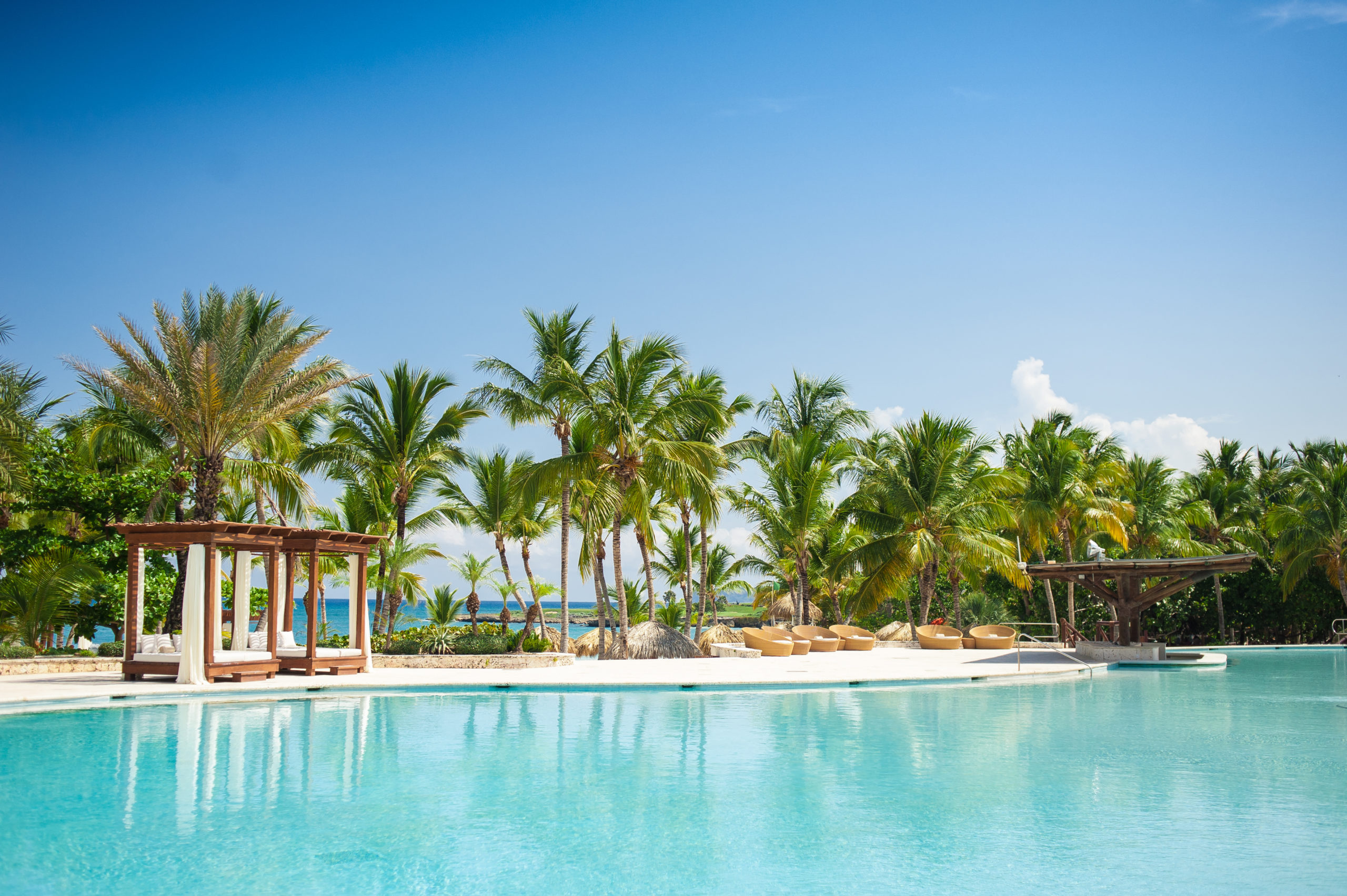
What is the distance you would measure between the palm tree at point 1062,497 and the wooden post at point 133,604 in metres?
23.3

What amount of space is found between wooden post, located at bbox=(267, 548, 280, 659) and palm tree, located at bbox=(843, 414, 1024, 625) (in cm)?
1628

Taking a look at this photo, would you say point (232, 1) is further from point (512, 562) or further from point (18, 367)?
point (512, 562)

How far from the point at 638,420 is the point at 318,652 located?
843 centimetres

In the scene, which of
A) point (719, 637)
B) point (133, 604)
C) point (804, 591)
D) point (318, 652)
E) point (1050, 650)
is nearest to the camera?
point (133, 604)

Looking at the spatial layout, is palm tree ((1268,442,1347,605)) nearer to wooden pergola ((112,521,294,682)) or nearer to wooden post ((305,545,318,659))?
wooden post ((305,545,318,659))

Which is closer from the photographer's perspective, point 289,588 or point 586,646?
point 289,588

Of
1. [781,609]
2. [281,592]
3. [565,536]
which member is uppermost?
[565,536]

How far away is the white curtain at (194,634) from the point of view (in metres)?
14.4

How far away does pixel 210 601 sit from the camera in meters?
14.5

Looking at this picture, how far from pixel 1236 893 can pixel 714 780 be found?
4.13 metres

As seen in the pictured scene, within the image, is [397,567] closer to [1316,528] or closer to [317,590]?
[317,590]

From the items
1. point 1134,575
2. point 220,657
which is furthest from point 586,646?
point 1134,575

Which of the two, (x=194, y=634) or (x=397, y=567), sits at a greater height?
(x=397, y=567)

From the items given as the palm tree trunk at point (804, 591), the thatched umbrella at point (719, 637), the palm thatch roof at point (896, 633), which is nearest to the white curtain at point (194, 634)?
the thatched umbrella at point (719, 637)
